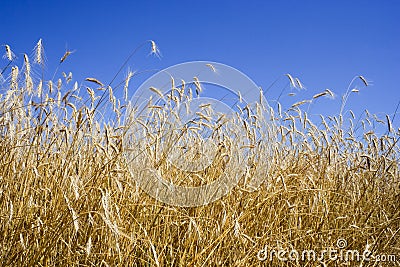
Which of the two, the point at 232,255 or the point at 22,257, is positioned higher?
the point at 232,255

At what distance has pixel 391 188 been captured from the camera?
322 cm

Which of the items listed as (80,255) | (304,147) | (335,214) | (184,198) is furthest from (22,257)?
(304,147)

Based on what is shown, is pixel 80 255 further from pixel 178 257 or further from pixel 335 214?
pixel 335 214

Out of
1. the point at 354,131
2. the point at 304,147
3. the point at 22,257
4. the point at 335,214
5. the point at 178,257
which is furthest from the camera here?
the point at 354,131

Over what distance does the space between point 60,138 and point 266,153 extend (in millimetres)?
1407

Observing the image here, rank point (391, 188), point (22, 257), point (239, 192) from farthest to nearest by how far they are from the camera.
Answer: point (391, 188)
point (239, 192)
point (22, 257)

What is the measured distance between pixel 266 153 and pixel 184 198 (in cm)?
94

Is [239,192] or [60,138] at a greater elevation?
[60,138]

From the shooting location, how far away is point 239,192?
2.39m

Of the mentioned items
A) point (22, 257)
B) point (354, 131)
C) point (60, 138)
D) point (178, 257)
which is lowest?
point (22, 257)

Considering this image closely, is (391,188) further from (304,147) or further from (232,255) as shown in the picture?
(232,255)

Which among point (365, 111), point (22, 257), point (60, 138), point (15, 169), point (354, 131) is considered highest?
point (365, 111)

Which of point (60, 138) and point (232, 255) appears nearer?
point (232, 255)

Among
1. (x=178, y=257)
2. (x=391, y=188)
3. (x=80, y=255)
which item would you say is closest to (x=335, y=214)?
(x=391, y=188)
